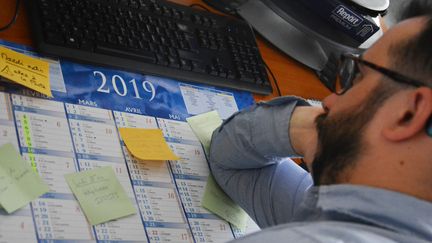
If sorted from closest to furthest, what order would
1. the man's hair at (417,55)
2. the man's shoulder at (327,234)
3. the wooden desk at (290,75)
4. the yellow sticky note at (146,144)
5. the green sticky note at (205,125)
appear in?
the man's shoulder at (327,234), the man's hair at (417,55), the yellow sticky note at (146,144), the green sticky note at (205,125), the wooden desk at (290,75)

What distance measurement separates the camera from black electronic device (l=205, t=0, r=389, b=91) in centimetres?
126

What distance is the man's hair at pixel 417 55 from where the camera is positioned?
2.16 feet

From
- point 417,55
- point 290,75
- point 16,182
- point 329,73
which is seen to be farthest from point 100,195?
point 329,73

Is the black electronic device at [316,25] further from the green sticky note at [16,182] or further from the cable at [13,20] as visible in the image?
the green sticky note at [16,182]

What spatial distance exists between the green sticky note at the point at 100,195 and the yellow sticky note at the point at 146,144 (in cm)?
7

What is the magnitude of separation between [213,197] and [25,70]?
38 cm

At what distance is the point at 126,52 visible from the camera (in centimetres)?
99

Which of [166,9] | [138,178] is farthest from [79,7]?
[138,178]

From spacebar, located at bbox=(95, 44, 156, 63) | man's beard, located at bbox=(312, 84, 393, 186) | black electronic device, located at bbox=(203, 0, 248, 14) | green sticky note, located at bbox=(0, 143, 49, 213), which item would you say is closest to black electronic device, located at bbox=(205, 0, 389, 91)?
black electronic device, located at bbox=(203, 0, 248, 14)

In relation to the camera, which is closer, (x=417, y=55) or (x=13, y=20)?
(x=417, y=55)

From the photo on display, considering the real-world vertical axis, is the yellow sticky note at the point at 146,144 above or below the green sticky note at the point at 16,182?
below

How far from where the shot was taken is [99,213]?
78cm

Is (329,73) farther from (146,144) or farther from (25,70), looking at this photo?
(25,70)

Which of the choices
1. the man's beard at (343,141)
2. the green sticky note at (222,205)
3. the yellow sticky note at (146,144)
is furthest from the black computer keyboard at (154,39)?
the man's beard at (343,141)
